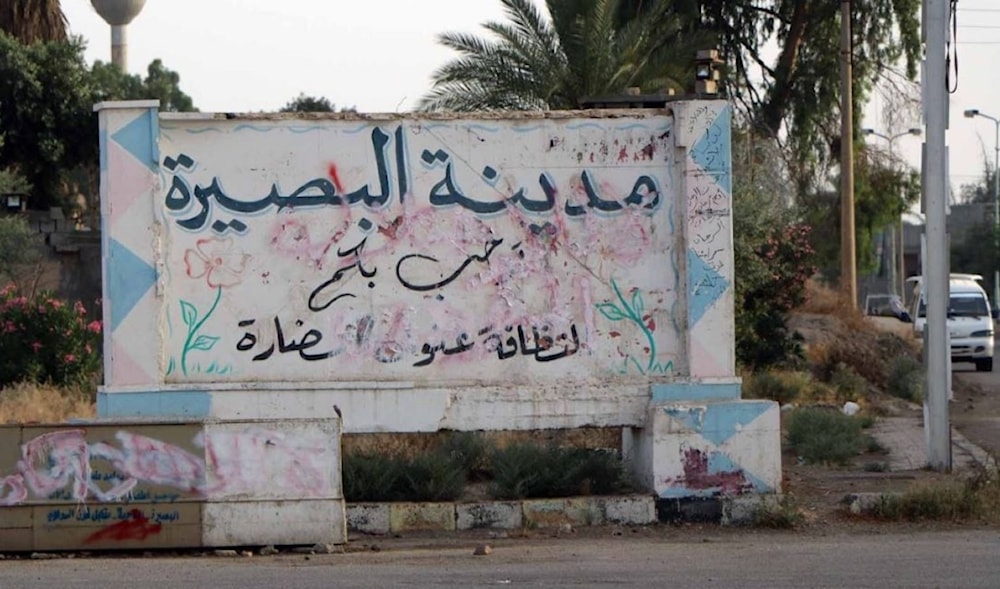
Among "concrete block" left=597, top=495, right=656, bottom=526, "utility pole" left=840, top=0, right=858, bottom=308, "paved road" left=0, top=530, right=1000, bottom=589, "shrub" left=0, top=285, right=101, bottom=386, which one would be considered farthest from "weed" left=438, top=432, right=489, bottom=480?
"utility pole" left=840, top=0, right=858, bottom=308

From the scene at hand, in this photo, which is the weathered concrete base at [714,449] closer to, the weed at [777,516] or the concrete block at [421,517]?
the weed at [777,516]

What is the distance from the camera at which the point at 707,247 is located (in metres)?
12.7

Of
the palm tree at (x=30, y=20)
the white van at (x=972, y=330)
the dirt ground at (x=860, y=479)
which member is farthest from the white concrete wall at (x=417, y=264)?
the palm tree at (x=30, y=20)

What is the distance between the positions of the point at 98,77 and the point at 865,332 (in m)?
19.3

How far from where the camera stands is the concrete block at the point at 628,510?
1205 centimetres

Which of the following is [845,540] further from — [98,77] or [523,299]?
[98,77]

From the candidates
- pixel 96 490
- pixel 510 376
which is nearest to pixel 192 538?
pixel 96 490

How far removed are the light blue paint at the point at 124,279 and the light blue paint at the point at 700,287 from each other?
4529 mm

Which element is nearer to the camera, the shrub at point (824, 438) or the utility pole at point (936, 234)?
the utility pole at point (936, 234)

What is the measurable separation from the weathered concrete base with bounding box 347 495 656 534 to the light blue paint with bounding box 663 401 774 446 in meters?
0.80

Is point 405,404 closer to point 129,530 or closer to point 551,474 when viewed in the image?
point 551,474

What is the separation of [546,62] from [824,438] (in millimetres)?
11139

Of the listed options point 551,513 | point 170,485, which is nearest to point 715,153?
point 551,513

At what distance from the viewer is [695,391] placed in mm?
12641
